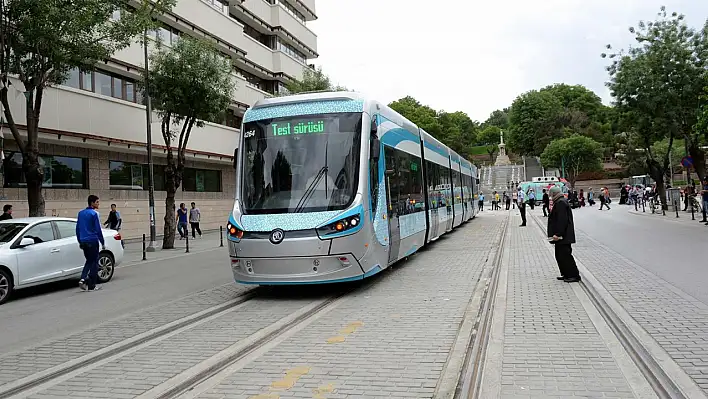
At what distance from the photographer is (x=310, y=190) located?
9.23 m

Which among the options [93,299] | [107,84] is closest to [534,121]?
[107,84]

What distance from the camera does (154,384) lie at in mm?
5129

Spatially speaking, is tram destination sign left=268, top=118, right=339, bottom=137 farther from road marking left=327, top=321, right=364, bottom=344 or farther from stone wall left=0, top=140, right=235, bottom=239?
stone wall left=0, top=140, right=235, bottom=239

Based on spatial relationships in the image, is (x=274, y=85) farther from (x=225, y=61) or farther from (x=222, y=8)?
(x=225, y=61)

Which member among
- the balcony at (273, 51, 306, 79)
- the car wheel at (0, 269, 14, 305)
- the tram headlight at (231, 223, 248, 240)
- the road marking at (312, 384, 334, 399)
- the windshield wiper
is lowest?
the road marking at (312, 384, 334, 399)

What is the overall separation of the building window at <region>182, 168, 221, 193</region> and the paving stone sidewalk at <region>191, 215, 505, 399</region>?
878 inches

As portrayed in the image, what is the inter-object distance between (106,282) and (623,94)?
25.2 m

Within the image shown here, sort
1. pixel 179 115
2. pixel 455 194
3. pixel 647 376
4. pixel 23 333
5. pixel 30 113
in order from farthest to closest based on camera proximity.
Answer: pixel 455 194, pixel 179 115, pixel 30 113, pixel 23 333, pixel 647 376

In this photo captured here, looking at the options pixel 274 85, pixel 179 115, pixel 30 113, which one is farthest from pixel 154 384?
pixel 274 85

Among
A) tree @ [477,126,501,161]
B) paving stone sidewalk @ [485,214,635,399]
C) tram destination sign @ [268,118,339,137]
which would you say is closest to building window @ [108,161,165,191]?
tram destination sign @ [268,118,339,137]

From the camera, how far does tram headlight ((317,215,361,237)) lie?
8836mm

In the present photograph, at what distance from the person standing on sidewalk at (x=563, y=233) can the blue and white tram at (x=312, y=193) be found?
114 inches

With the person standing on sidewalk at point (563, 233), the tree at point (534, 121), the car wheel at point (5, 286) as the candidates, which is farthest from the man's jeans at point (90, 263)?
the tree at point (534, 121)

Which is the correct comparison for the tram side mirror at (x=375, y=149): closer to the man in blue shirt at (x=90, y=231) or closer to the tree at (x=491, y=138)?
the man in blue shirt at (x=90, y=231)
